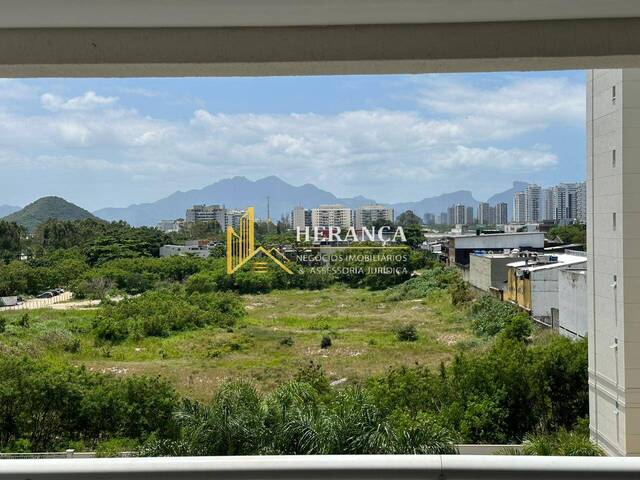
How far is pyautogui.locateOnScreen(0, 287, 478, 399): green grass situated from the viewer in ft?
22.7

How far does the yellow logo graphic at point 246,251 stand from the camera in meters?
7.39

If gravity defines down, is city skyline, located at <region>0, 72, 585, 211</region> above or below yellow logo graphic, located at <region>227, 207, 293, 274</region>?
above

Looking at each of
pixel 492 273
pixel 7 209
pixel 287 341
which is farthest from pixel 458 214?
pixel 7 209

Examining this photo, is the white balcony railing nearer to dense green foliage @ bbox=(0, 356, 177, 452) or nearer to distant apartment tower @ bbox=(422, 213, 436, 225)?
dense green foliage @ bbox=(0, 356, 177, 452)

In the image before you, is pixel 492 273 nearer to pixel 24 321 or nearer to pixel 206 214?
pixel 206 214

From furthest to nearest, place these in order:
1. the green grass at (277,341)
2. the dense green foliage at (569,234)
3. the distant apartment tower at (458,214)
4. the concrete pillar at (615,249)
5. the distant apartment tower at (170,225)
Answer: the distant apartment tower at (170,225) < the distant apartment tower at (458,214) < the dense green foliage at (569,234) < the green grass at (277,341) < the concrete pillar at (615,249)

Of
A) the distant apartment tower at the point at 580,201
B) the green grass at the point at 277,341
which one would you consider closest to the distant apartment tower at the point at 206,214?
the green grass at the point at 277,341

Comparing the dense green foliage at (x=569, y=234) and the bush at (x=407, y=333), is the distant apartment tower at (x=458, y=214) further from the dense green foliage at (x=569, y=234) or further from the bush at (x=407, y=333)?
the bush at (x=407, y=333)

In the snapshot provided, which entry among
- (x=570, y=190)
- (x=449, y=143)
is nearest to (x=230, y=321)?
(x=449, y=143)

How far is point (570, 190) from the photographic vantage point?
7258mm

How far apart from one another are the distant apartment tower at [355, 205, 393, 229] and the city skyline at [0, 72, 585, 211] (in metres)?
0.17

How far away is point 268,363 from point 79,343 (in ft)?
7.38

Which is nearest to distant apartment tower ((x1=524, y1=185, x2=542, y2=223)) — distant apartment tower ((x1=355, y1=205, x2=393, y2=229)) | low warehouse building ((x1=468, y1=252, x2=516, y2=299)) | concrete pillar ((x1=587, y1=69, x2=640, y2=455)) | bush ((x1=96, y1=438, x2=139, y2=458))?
low warehouse building ((x1=468, y1=252, x2=516, y2=299))

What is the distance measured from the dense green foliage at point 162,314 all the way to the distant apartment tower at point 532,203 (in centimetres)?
358
